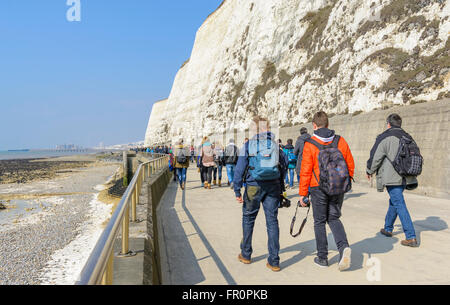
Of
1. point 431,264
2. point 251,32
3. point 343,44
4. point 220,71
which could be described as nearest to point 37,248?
point 431,264

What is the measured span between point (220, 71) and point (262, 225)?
40792 millimetres

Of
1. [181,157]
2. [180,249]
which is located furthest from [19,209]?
[180,249]

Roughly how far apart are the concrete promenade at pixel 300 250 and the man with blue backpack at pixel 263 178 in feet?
1.54

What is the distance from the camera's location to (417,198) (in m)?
9.39

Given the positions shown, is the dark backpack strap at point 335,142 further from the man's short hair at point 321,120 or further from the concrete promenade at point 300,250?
the concrete promenade at point 300,250

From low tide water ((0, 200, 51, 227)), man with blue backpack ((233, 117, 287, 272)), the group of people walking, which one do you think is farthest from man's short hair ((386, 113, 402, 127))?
low tide water ((0, 200, 51, 227))

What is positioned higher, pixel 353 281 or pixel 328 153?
pixel 328 153

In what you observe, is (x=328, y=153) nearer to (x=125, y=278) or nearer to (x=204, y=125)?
(x=125, y=278)

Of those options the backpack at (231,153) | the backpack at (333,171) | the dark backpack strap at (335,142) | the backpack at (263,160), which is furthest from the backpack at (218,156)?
the backpack at (333,171)

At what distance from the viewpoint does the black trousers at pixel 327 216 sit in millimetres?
4156

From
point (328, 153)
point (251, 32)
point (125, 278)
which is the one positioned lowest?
point (125, 278)

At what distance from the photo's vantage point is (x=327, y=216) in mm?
4258
